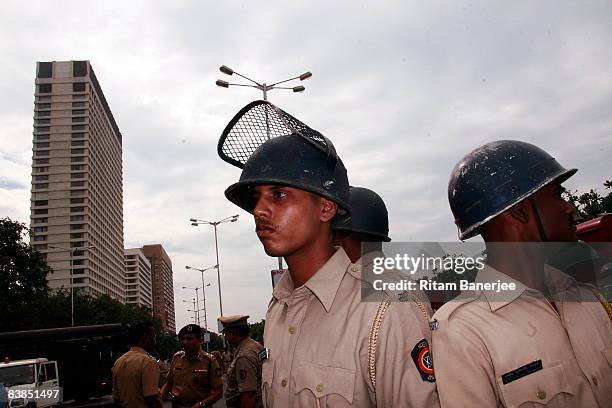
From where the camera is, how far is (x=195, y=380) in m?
6.73

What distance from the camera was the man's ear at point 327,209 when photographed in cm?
247

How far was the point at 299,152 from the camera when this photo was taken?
2.41 m

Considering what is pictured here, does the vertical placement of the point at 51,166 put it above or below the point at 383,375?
above

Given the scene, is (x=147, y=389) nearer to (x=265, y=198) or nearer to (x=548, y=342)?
(x=265, y=198)

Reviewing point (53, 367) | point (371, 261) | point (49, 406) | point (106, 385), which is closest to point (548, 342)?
point (371, 261)

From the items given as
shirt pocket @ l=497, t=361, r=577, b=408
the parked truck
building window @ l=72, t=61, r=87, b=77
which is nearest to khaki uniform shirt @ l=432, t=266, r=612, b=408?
shirt pocket @ l=497, t=361, r=577, b=408

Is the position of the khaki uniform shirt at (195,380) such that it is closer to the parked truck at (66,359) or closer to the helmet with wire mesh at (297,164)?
the helmet with wire mesh at (297,164)

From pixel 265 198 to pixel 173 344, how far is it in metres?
121

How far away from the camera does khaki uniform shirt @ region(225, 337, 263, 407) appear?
555 centimetres

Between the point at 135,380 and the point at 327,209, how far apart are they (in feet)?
16.0

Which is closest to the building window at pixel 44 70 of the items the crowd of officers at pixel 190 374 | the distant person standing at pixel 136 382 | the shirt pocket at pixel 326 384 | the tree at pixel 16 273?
the tree at pixel 16 273

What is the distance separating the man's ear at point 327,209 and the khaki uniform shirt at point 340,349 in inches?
6.8

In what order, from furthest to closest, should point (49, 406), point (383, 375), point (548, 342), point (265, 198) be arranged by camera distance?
point (49, 406) < point (265, 198) < point (383, 375) < point (548, 342)

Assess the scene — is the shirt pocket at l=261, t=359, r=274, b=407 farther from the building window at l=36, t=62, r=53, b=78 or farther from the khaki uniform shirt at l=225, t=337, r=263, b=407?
the building window at l=36, t=62, r=53, b=78
